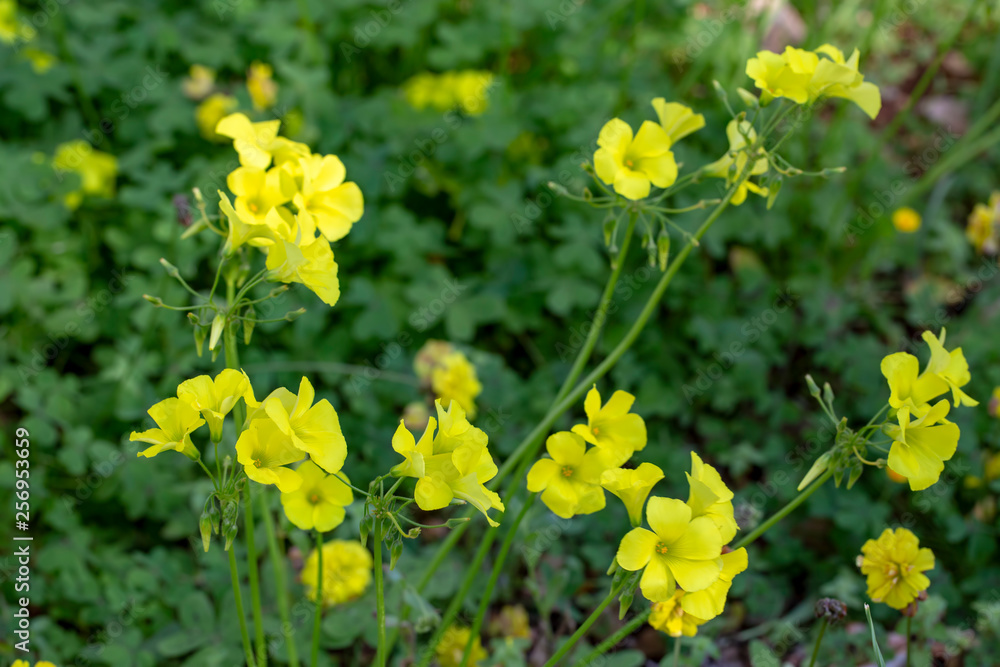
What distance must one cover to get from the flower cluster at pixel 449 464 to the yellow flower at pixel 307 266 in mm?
241

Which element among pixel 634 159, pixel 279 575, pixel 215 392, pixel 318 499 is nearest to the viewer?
pixel 215 392

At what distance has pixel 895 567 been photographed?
145cm

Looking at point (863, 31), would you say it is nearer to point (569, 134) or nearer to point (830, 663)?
point (569, 134)

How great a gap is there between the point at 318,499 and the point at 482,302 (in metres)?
1.39

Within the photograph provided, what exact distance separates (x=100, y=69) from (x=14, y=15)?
0.39m

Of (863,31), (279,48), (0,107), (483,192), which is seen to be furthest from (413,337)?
(863,31)

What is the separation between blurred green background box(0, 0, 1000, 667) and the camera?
205 centimetres

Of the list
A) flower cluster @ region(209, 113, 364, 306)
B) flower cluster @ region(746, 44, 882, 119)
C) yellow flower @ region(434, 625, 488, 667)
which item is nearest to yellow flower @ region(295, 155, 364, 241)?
flower cluster @ region(209, 113, 364, 306)

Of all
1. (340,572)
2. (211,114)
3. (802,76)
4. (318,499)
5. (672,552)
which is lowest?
(340,572)

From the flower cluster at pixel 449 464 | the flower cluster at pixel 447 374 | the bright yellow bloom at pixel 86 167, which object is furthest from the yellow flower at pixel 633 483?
the bright yellow bloom at pixel 86 167

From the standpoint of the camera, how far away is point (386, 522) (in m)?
1.12

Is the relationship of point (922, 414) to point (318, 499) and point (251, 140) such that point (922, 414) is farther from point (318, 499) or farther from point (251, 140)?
point (251, 140)

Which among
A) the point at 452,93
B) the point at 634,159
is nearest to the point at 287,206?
the point at 634,159

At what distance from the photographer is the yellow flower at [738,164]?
136 centimetres
